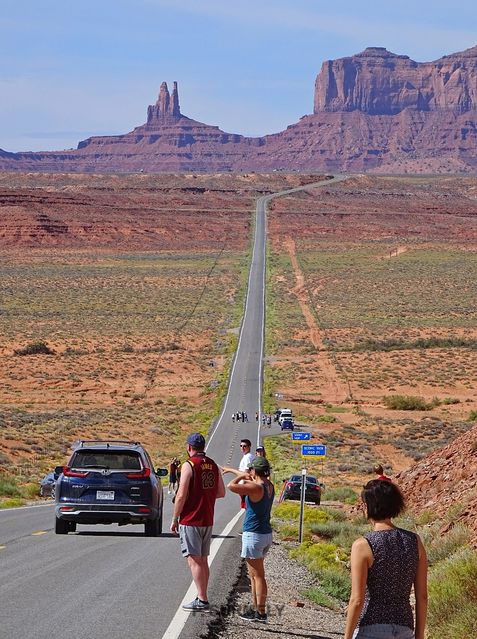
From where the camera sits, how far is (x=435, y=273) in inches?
4921

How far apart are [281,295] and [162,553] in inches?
3654

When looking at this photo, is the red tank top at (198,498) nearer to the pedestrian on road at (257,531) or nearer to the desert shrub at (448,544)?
the pedestrian on road at (257,531)

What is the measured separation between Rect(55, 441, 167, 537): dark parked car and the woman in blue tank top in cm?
988

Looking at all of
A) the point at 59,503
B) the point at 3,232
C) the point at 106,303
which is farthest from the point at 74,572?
the point at 3,232

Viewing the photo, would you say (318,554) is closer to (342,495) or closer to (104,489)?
(104,489)

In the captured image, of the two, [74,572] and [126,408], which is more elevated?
[74,572]

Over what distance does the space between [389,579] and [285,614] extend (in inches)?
195

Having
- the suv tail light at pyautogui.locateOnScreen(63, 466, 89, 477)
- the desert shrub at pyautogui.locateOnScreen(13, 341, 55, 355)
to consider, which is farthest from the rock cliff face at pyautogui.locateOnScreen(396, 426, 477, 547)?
the desert shrub at pyautogui.locateOnScreen(13, 341, 55, 355)

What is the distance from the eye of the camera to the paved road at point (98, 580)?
10172 millimetres

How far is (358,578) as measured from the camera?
712 cm

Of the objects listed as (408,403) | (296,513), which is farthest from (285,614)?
(408,403)

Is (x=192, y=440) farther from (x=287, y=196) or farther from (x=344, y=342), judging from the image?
(x=287, y=196)

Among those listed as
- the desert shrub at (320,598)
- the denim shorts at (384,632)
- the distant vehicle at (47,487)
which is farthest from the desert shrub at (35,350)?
the denim shorts at (384,632)

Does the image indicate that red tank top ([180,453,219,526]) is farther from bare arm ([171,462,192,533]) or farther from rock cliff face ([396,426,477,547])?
rock cliff face ([396,426,477,547])
